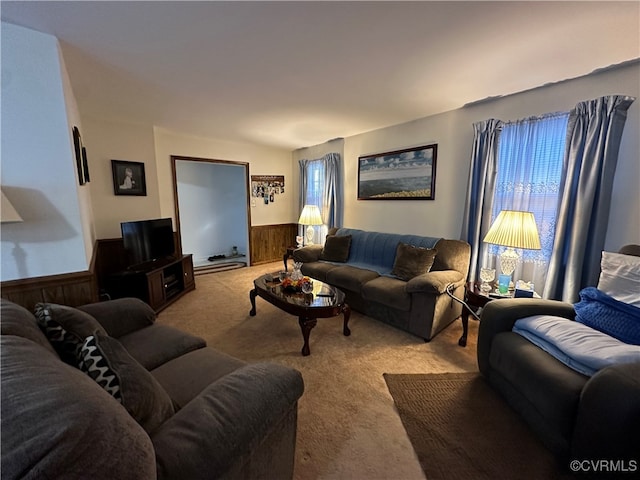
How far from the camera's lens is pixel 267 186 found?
5.40 m

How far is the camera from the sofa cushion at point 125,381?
2.77 ft

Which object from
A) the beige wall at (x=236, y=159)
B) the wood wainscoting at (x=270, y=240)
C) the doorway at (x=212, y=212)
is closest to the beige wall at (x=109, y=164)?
the beige wall at (x=236, y=159)

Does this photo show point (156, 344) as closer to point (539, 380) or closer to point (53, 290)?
point (53, 290)

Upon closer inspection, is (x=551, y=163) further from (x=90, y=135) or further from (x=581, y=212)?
(x=90, y=135)

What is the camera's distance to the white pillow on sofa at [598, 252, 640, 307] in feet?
5.06

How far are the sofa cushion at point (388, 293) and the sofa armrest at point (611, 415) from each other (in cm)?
140

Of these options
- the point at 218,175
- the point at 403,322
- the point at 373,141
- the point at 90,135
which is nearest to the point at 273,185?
the point at 218,175

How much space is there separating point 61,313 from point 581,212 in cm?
345

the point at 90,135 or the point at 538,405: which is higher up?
the point at 90,135

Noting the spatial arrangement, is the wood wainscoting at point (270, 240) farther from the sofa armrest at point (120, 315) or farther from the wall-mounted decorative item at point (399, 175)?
the sofa armrest at point (120, 315)

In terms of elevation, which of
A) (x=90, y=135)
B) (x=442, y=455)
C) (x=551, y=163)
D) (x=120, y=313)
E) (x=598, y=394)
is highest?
(x=90, y=135)

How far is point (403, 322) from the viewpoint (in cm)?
262

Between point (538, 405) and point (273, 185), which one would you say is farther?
point (273, 185)

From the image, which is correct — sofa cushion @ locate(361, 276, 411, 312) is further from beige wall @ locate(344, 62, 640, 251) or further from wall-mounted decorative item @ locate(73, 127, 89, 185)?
wall-mounted decorative item @ locate(73, 127, 89, 185)
